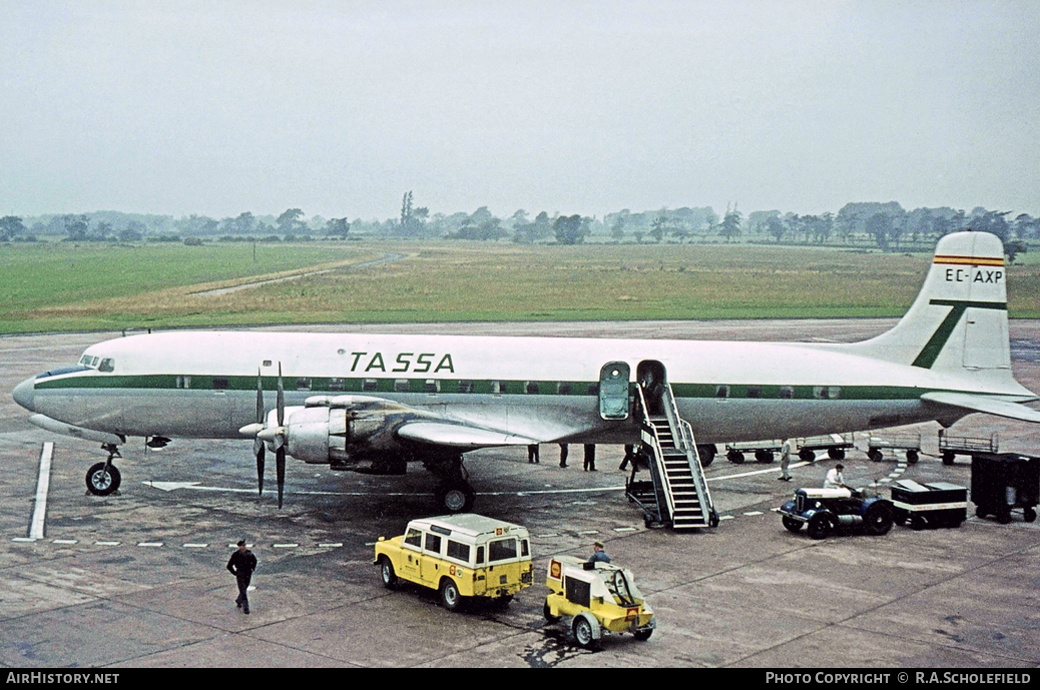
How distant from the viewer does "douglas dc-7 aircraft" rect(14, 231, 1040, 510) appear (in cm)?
3108

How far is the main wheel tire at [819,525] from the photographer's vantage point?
27234 millimetres

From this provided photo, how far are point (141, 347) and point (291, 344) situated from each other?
4793 millimetres

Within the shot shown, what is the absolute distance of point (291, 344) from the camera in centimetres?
3203

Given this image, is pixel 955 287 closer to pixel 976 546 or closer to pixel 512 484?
pixel 976 546

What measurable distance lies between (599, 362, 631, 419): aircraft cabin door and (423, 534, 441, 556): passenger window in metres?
10.3

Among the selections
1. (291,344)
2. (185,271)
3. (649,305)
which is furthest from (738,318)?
(185,271)

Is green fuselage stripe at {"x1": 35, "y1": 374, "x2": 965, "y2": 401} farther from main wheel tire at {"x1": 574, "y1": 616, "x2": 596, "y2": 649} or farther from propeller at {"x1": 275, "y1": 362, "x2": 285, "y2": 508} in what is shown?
main wheel tire at {"x1": 574, "y1": 616, "x2": 596, "y2": 649}

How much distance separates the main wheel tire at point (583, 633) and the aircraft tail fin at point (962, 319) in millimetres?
18045

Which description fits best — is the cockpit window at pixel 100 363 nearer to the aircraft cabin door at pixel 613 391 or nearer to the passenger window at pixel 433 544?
the passenger window at pixel 433 544

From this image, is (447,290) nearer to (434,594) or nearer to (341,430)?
(341,430)

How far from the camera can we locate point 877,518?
27.5 m

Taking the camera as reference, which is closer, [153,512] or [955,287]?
[153,512]

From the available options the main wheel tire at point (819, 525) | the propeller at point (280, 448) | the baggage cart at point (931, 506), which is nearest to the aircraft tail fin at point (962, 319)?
the baggage cart at point (931, 506)

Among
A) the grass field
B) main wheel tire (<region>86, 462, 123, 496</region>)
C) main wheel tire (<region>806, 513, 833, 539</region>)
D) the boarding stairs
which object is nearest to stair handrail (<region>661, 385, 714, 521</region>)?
the boarding stairs
